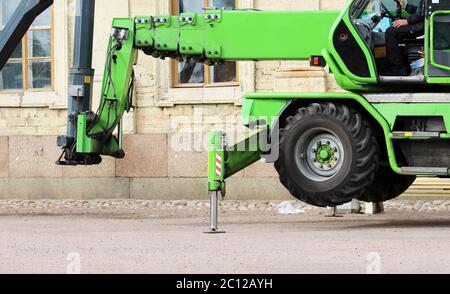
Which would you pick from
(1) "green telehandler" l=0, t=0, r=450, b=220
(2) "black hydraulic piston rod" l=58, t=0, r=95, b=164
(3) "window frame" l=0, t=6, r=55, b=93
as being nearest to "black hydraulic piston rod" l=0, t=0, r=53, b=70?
(2) "black hydraulic piston rod" l=58, t=0, r=95, b=164

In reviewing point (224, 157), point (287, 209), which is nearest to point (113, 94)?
point (224, 157)

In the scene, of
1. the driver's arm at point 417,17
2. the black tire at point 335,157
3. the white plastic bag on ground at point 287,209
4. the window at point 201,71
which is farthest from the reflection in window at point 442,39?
the window at point 201,71

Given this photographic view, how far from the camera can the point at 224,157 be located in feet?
59.5

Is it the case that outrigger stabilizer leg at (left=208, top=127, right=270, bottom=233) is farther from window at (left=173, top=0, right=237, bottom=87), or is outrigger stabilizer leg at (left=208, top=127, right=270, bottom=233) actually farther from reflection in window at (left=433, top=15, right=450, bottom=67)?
window at (left=173, top=0, right=237, bottom=87)

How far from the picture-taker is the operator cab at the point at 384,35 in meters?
18.0

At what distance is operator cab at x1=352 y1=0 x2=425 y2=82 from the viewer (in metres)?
18.0

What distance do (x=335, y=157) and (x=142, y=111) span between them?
8.25 m

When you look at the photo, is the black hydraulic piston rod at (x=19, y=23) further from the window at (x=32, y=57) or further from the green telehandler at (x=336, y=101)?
the window at (x=32, y=57)

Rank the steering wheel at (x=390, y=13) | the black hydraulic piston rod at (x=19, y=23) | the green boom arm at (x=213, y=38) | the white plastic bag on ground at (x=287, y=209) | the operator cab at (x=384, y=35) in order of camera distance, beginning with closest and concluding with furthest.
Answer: the operator cab at (x=384, y=35) < the steering wheel at (x=390, y=13) < the green boom arm at (x=213, y=38) < the black hydraulic piston rod at (x=19, y=23) < the white plastic bag on ground at (x=287, y=209)

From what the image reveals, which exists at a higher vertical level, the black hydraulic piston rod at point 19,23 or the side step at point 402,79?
the black hydraulic piston rod at point 19,23

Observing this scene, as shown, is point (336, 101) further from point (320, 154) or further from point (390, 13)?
point (390, 13)

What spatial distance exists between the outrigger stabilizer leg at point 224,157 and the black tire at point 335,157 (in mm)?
313
